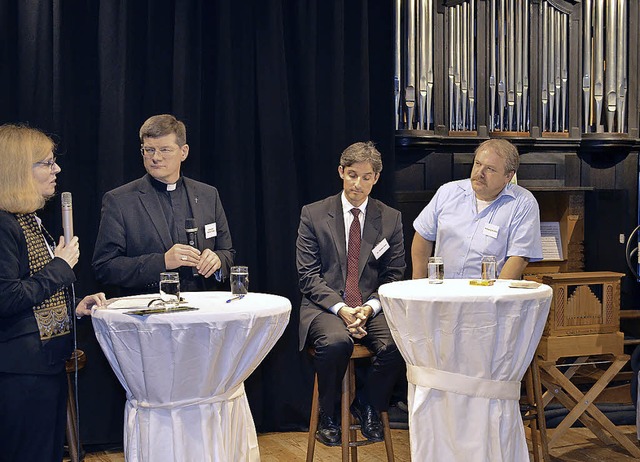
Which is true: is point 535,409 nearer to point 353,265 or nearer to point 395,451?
point 395,451

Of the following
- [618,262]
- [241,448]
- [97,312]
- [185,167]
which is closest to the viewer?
[97,312]

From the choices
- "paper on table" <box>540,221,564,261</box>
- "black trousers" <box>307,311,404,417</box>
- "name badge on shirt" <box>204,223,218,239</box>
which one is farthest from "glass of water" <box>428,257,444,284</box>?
"paper on table" <box>540,221,564,261</box>

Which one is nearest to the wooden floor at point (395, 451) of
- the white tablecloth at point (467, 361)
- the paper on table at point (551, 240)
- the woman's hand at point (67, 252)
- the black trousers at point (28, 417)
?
the white tablecloth at point (467, 361)

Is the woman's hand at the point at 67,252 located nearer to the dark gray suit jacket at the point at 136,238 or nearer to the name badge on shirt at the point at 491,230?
the dark gray suit jacket at the point at 136,238

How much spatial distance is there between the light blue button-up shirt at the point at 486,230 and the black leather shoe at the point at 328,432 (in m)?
0.92

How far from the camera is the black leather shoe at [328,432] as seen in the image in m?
3.89

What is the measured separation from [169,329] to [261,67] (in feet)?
7.31

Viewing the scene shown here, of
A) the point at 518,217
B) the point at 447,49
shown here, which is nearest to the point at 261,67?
the point at 447,49

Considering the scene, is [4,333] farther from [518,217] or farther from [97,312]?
[518,217]

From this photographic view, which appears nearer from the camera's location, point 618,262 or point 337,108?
point 337,108

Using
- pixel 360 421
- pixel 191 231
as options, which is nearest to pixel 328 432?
pixel 360 421

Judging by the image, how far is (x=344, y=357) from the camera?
3541mm

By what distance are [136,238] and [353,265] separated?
3.37 ft

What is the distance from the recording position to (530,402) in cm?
402
